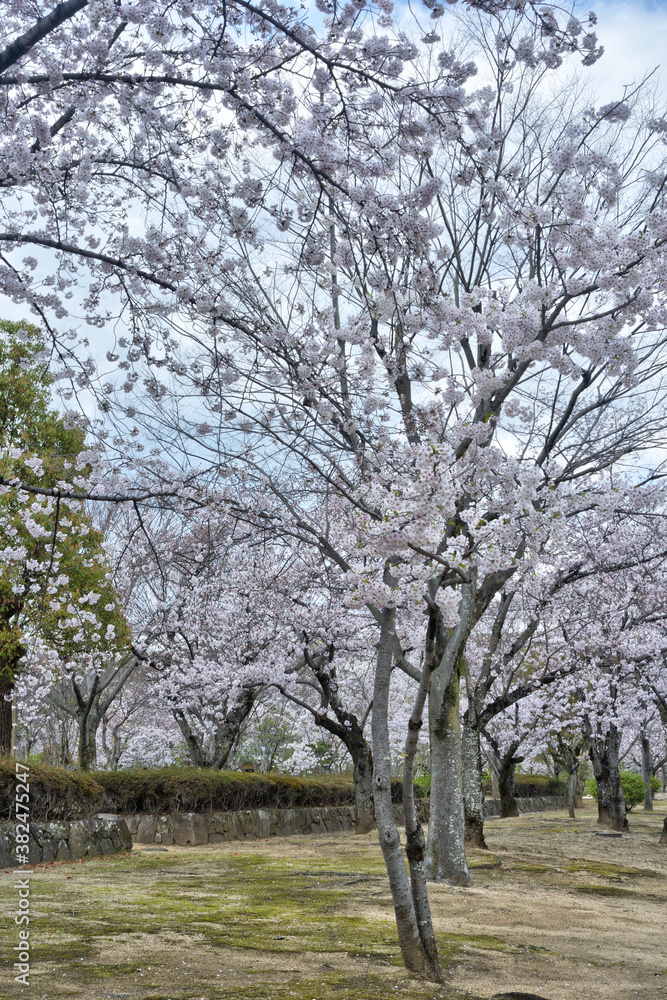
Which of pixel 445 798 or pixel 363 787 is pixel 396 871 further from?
pixel 363 787

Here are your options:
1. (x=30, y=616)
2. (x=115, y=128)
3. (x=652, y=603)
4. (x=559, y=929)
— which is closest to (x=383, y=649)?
(x=559, y=929)

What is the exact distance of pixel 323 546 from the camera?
19.9 ft

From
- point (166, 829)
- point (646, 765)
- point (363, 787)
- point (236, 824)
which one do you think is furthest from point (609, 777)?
point (166, 829)

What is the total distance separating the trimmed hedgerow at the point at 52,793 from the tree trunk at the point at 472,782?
5090mm

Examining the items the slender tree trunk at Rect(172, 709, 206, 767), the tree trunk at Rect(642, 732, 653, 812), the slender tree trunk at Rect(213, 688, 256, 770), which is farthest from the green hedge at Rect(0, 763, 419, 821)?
the tree trunk at Rect(642, 732, 653, 812)

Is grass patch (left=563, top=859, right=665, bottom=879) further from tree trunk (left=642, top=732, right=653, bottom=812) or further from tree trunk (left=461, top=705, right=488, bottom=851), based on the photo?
tree trunk (left=642, top=732, right=653, bottom=812)

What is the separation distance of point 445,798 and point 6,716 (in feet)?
24.4

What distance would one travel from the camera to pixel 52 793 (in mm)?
8258

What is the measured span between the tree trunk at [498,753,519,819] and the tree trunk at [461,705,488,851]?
9434 millimetres

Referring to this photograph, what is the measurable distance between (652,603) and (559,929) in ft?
31.8

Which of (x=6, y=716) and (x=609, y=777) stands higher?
(x=6, y=716)

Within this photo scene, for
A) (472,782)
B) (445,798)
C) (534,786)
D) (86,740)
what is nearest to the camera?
(445,798)

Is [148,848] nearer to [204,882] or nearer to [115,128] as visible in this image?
[204,882]

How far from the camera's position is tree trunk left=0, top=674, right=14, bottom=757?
11180 millimetres
